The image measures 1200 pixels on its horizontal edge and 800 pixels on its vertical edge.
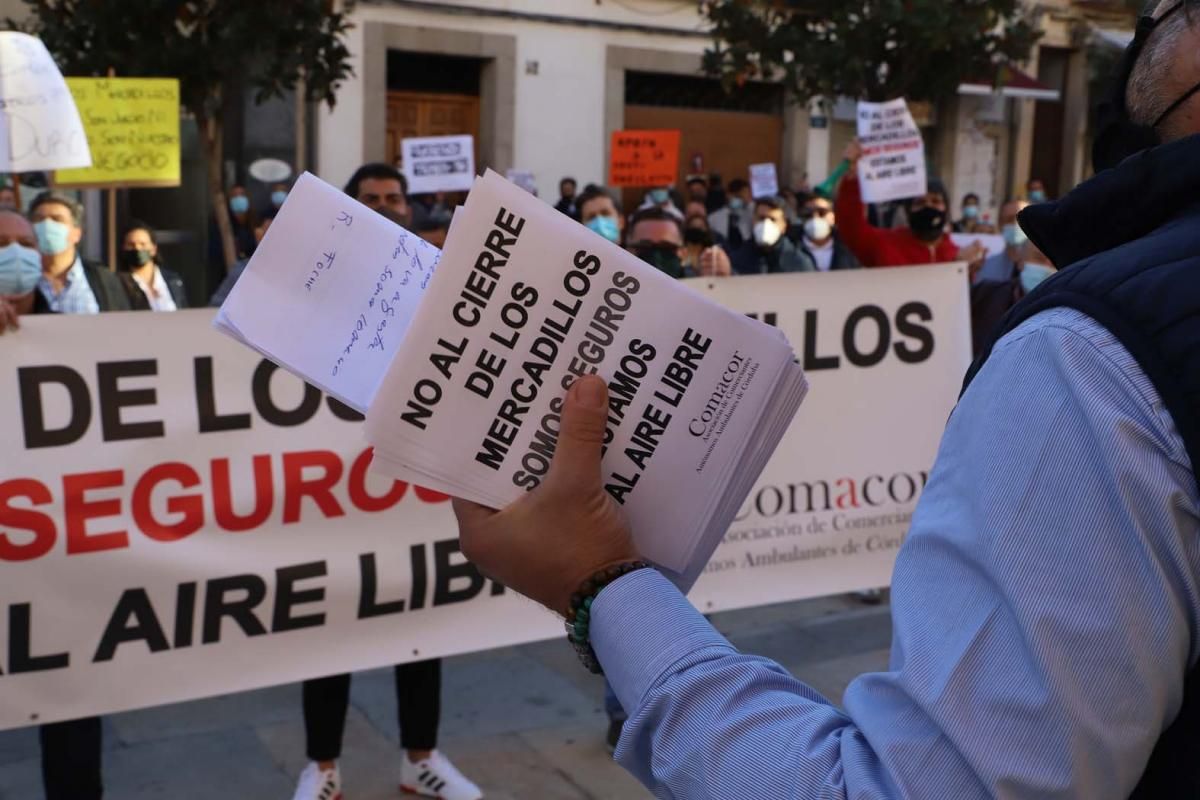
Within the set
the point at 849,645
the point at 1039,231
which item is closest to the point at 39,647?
the point at 1039,231

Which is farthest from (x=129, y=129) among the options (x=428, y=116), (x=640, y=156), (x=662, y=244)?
(x=428, y=116)

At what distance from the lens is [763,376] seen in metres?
1.25

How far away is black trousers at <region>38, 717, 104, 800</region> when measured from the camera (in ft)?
9.81

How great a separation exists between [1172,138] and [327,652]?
279 centimetres

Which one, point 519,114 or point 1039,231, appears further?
point 519,114

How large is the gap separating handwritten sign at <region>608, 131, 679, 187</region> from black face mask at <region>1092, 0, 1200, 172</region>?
8942 millimetres

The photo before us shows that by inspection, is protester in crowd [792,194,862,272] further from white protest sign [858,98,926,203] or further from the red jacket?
the red jacket

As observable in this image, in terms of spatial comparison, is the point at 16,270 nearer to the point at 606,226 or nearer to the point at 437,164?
the point at 606,226

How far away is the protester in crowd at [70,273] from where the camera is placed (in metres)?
4.00

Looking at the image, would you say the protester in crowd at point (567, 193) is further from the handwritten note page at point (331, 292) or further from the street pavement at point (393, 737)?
the handwritten note page at point (331, 292)

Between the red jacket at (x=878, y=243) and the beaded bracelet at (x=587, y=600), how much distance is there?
5.07 meters

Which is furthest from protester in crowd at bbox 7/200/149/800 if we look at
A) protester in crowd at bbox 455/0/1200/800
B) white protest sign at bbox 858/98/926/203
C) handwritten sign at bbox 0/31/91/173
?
white protest sign at bbox 858/98/926/203

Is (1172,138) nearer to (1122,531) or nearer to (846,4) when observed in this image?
(1122,531)

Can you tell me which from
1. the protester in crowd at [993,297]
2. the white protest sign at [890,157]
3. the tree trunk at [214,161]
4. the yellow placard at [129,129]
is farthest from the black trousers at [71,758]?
the tree trunk at [214,161]
